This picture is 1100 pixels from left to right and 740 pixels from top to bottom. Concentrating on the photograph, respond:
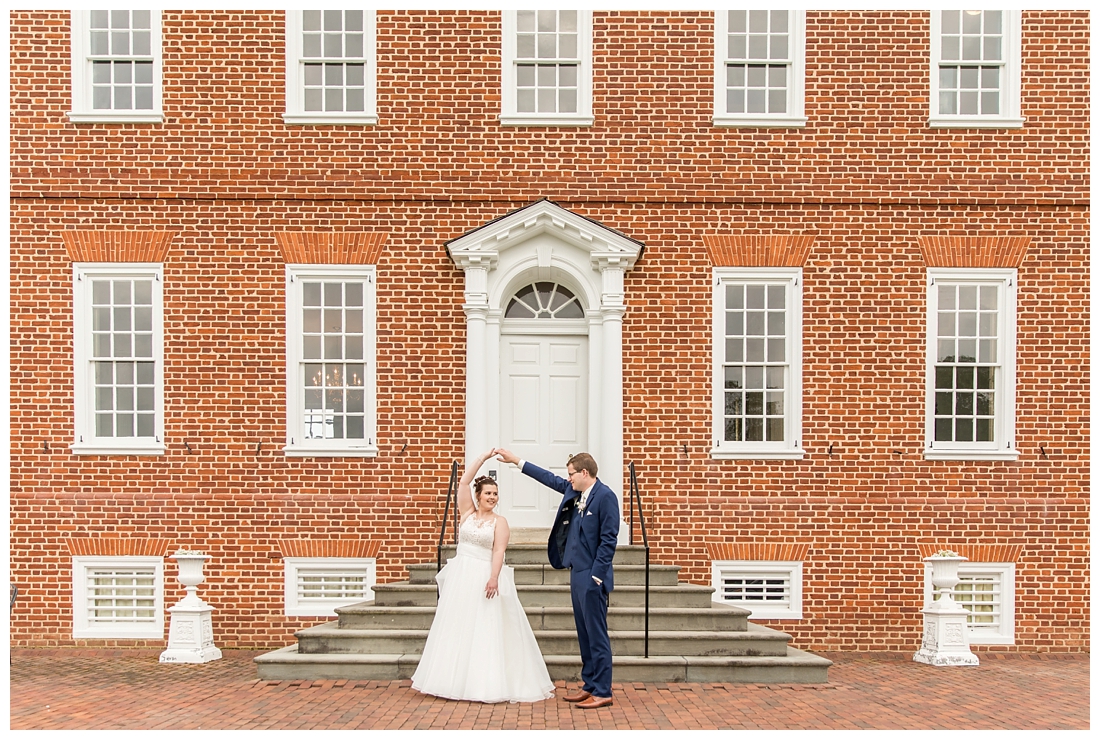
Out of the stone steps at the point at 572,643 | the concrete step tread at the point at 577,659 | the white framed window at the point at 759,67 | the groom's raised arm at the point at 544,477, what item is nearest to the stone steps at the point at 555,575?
the stone steps at the point at 572,643

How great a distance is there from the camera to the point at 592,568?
7.44 m

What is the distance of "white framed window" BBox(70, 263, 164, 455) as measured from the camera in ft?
34.1

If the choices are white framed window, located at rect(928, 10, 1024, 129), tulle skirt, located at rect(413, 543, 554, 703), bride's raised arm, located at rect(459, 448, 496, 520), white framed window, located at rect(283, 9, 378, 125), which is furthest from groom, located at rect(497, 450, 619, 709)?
white framed window, located at rect(928, 10, 1024, 129)

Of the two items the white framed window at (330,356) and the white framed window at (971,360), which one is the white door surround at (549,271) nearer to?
the white framed window at (330,356)

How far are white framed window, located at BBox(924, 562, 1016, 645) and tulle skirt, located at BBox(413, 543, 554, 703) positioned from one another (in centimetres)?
502

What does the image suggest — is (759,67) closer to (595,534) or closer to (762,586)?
(762,586)

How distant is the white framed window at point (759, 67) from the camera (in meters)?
10.5

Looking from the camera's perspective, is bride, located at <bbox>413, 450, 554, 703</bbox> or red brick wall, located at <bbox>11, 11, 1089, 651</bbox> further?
red brick wall, located at <bbox>11, 11, 1089, 651</bbox>

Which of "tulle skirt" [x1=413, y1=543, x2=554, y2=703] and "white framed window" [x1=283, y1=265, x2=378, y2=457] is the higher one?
"white framed window" [x1=283, y1=265, x2=378, y2=457]

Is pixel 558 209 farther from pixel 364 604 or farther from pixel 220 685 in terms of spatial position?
pixel 220 685

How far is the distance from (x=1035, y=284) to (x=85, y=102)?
10.5 meters

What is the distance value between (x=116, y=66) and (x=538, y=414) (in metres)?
5.95

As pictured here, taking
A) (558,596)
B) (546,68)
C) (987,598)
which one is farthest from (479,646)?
(546,68)

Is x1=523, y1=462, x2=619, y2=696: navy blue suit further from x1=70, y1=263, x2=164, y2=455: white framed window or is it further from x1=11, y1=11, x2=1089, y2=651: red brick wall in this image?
x1=70, y1=263, x2=164, y2=455: white framed window
